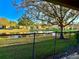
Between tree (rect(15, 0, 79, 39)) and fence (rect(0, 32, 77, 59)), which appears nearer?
fence (rect(0, 32, 77, 59))

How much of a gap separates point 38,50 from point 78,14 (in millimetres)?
21135

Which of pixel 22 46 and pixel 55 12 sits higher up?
pixel 55 12

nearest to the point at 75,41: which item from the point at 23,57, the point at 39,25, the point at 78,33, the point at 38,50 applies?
the point at 78,33

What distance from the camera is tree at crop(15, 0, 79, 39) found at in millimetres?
30172

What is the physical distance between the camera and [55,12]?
30.9 meters

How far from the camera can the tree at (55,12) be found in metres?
30.2

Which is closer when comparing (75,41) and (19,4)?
(75,41)

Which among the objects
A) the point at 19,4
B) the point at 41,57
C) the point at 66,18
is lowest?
the point at 41,57

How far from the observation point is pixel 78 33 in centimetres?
1608

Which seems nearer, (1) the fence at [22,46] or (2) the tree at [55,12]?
(1) the fence at [22,46]

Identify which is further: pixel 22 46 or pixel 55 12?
pixel 55 12

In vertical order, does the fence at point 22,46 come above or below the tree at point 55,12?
below

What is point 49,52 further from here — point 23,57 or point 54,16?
point 54,16

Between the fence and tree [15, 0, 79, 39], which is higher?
tree [15, 0, 79, 39]
